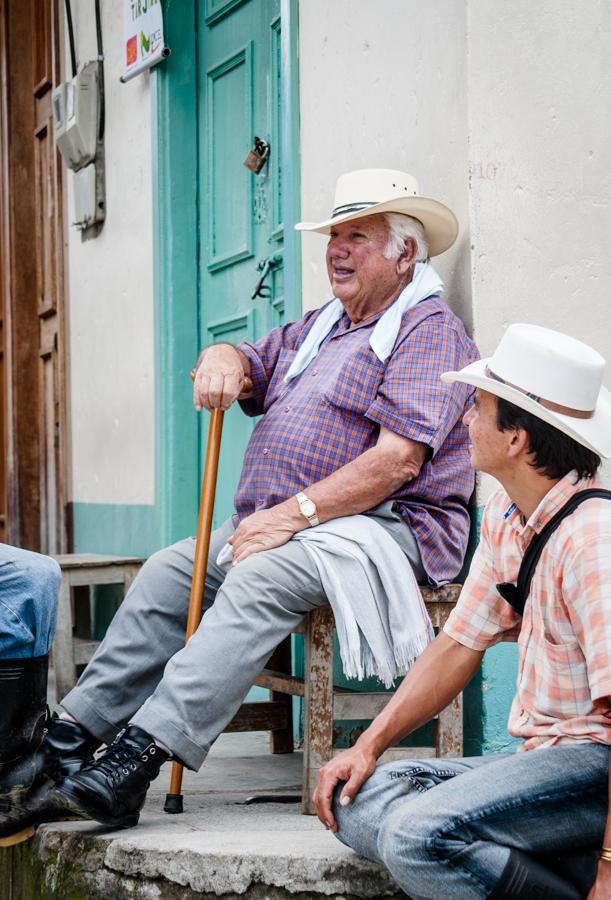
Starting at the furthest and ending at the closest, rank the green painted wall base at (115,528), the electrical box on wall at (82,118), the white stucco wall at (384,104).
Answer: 1. the electrical box on wall at (82,118)
2. the green painted wall base at (115,528)
3. the white stucco wall at (384,104)

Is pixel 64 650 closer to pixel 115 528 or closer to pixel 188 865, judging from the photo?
pixel 115 528

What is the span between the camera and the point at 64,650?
507 cm

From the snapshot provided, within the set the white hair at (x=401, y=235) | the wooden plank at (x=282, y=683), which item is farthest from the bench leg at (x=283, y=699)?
the white hair at (x=401, y=235)

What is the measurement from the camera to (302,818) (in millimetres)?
3023

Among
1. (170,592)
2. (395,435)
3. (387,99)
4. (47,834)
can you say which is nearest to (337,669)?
(170,592)

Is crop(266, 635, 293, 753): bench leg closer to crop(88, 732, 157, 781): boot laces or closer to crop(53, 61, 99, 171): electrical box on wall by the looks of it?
crop(88, 732, 157, 781): boot laces

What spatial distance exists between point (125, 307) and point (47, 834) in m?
3.20

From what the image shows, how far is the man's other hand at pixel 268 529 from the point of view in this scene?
A: 3.10 metres

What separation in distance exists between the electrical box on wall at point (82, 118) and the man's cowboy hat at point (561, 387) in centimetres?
402

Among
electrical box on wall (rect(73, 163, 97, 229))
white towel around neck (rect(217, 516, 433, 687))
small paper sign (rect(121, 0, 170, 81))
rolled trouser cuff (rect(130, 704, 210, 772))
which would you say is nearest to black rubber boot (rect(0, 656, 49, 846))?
rolled trouser cuff (rect(130, 704, 210, 772))

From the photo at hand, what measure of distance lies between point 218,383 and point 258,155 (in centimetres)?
153

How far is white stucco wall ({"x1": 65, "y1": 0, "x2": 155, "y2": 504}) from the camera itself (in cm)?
543

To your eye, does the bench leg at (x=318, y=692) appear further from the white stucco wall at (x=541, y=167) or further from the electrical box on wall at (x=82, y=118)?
the electrical box on wall at (x=82, y=118)

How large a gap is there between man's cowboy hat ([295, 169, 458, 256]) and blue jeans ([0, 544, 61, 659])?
50.9 inches
